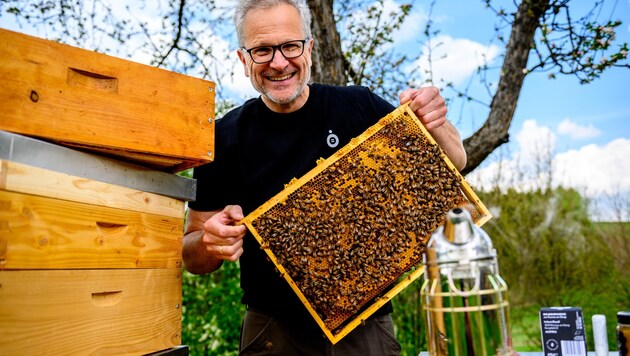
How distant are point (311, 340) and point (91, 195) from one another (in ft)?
4.80

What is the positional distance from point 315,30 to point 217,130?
8.32 feet

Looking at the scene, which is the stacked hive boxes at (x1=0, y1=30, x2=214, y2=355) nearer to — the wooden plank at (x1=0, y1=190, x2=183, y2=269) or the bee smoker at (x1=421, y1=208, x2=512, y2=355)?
the wooden plank at (x1=0, y1=190, x2=183, y2=269)

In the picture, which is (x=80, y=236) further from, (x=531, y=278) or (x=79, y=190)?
(x=531, y=278)

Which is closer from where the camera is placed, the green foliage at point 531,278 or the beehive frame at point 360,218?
the beehive frame at point 360,218

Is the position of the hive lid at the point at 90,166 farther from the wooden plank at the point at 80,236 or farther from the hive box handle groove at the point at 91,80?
the hive box handle groove at the point at 91,80

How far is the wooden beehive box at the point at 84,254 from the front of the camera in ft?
5.87

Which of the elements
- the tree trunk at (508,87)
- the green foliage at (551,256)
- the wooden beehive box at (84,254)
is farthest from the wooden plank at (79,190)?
the green foliage at (551,256)

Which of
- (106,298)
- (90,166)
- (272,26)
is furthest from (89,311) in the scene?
(272,26)

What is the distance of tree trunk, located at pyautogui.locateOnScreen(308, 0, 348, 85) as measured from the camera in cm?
530

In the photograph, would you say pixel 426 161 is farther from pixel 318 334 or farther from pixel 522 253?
pixel 522 253

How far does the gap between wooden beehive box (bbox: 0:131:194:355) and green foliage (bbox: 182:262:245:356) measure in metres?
3.77

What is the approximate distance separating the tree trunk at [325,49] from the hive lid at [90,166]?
293cm

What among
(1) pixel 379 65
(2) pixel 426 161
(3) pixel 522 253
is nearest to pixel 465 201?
(2) pixel 426 161

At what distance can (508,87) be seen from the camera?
A: 219 inches
